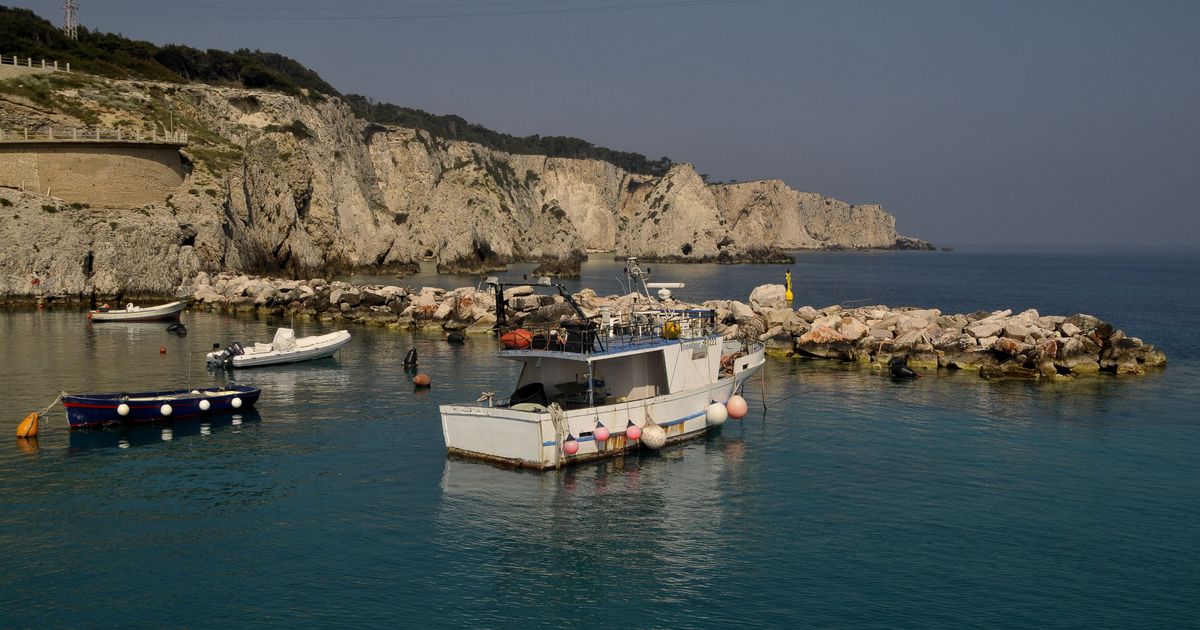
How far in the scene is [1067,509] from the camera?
74.0 ft

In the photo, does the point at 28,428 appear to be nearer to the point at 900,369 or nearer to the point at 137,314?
→ the point at 137,314

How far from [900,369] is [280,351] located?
30.5m

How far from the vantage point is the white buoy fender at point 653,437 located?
26.2 m

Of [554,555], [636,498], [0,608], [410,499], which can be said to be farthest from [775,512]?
[0,608]

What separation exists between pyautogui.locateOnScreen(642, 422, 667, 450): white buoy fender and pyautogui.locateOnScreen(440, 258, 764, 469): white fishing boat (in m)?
0.03

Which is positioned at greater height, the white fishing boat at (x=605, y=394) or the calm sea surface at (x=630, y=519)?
the white fishing boat at (x=605, y=394)

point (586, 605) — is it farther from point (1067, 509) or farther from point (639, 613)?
point (1067, 509)

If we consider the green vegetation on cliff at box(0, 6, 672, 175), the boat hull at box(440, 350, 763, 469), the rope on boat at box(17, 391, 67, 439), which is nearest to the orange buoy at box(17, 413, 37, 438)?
the rope on boat at box(17, 391, 67, 439)

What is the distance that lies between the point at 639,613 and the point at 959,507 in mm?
10246

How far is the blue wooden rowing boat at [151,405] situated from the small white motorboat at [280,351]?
1044 centimetres

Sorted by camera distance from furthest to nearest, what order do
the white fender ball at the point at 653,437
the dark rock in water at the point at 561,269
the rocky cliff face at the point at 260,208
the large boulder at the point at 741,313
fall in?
the dark rock in water at the point at 561,269 → the rocky cliff face at the point at 260,208 → the large boulder at the point at 741,313 → the white fender ball at the point at 653,437

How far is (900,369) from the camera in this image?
4109 cm

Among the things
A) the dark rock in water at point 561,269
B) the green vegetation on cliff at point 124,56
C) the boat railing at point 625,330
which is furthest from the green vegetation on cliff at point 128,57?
the boat railing at point 625,330

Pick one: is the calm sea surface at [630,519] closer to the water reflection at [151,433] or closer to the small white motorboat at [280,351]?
the water reflection at [151,433]
